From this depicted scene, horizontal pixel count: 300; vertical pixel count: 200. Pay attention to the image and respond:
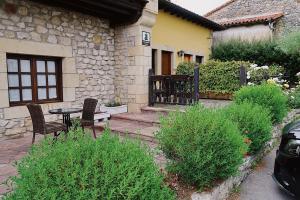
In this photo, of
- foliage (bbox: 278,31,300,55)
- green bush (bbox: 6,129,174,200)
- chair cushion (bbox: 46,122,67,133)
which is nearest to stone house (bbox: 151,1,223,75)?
foliage (bbox: 278,31,300,55)

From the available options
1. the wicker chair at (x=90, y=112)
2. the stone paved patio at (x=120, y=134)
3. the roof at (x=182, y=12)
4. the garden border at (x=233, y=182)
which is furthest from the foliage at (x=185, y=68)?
the wicker chair at (x=90, y=112)

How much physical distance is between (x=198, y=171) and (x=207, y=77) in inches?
297

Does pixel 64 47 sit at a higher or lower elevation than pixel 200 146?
higher

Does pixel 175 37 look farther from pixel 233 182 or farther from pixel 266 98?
pixel 233 182

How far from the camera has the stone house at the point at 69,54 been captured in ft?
17.3

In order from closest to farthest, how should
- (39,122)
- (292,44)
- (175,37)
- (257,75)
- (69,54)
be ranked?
1. (39,122)
2. (69,54)
3. (257,75)
4. (175,37)
5. (292,44)

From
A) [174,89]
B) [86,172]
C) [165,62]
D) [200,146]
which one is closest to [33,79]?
[174,89]

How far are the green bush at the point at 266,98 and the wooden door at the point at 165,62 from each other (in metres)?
4.80

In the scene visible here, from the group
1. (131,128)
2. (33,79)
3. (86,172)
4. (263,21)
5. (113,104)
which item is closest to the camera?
(86,172)

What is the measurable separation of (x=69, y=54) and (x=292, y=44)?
9.21 m

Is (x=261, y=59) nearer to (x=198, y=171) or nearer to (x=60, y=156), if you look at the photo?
(x=198, y=171)

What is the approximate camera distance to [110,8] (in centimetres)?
619

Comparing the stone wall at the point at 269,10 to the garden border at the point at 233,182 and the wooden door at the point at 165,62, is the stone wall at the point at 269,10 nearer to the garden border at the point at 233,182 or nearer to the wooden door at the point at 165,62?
the wooden door at the point at 165,62

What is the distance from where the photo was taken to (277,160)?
10.7 ft
